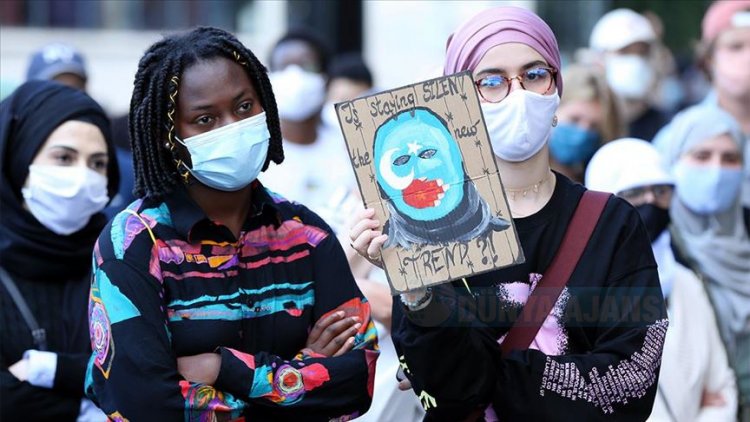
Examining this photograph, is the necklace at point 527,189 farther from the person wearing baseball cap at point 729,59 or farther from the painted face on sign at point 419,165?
the person wearing baseball cap at point 729,59

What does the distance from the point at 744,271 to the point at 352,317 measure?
2992 mm

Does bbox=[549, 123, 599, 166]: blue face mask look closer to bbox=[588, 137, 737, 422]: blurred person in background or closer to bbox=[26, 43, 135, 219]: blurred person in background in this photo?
bbox=[588, 137, 737, 422]: blurred person in background

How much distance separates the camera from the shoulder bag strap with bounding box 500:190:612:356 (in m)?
3.65

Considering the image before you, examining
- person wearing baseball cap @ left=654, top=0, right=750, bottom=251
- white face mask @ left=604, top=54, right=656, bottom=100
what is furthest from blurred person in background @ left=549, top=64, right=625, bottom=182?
white face mask @ left=604, top=54, right=656, bottom=100

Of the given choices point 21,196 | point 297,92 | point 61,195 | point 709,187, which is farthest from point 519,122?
point 297,92

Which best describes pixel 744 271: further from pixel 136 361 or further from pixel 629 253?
pixel 136 361

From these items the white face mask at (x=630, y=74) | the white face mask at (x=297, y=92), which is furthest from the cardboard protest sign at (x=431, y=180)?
the white face mask at (x=630, y=74)

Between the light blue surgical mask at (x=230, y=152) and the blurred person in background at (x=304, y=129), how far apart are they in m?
2.94

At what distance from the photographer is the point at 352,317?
12.8 ft

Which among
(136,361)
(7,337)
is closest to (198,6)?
(7,337)

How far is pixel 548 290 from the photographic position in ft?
12.0

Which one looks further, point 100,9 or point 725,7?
point 100,9

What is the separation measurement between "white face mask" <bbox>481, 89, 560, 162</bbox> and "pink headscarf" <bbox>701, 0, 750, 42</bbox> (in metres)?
4.75

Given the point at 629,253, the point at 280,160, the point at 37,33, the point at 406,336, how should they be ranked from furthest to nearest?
the point at 37,33 < the point at 280,160 < the point at 629,253 < the point at 406,336
